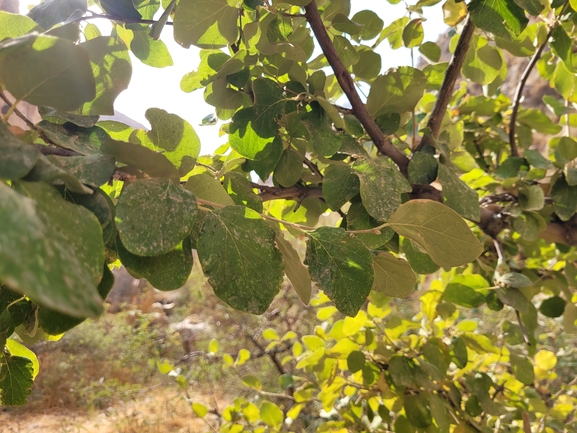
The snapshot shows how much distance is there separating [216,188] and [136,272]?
6cm

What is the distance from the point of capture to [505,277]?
35cm

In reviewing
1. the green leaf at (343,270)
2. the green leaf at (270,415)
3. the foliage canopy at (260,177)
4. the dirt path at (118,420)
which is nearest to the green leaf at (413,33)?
the foliage canopy at (260,177)

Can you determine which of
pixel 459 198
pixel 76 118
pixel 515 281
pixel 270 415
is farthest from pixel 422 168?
pixel 270 415

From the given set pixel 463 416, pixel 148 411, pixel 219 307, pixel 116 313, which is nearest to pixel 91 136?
pixel 463 416

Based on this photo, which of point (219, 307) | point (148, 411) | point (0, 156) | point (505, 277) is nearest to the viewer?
point (0, 156)

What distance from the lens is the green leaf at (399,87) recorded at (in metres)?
0.30

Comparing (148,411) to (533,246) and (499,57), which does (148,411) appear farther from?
(499,57)

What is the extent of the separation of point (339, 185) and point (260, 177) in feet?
0.24

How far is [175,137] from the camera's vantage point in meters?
0.19

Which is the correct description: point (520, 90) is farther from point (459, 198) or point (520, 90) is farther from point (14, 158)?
point (14, 158)

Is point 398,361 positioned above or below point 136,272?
below

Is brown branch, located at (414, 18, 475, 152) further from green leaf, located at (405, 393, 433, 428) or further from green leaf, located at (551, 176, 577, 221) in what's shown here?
green leaf, located at (405, 393, 433, 428)

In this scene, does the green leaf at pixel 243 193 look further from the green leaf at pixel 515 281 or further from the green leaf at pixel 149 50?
the green leaf at pixel 515 281

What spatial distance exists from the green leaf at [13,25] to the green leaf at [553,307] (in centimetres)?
58
